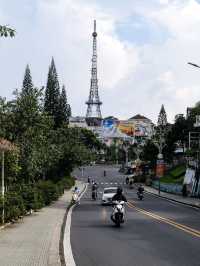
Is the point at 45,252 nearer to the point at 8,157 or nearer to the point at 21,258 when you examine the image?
the point at 21,258

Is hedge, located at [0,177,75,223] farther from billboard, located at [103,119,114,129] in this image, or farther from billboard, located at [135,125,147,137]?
billboard, located at [135,125,147,137]

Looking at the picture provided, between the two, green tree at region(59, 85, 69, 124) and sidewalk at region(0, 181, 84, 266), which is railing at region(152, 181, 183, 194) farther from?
sidewalk at region(0, 181, 84, 266)

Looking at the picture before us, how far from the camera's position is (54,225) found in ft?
84.8

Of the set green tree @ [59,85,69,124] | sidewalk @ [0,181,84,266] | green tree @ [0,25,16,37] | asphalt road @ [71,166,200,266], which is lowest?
asphalt road @ [71,166,200,266]

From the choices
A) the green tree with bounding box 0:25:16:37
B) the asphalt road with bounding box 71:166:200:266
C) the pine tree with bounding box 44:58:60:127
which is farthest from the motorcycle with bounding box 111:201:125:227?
the pine tree with bounding box 44:58:60:127

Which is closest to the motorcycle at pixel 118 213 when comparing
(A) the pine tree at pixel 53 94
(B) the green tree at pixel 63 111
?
(B) the green tree at pixel 63 111

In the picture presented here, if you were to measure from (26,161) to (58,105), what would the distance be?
245 ft

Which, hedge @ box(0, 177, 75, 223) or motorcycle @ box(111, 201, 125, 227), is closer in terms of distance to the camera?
hedge @ box(0, 177, 75, 223)

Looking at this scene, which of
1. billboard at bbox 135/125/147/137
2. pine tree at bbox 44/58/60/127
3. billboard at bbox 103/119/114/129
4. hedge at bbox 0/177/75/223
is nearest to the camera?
hedge at bbox 0/177/75/223

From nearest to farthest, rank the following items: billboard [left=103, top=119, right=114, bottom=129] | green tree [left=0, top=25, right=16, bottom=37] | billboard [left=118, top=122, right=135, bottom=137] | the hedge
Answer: green tree [left=0, top=25, right=16, bottom=37] → the hedge → billboard [left=103, top=119, right=114, bottom=129] → billboard [left=118, top=122, right=135, bottom=137]

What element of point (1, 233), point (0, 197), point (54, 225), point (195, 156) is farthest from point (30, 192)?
point (195, 156)

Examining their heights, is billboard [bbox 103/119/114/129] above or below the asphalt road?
above

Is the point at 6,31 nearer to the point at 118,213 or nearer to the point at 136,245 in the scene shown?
the point at 136,245

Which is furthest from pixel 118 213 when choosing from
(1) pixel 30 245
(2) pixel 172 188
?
(2) pixel 172 188
